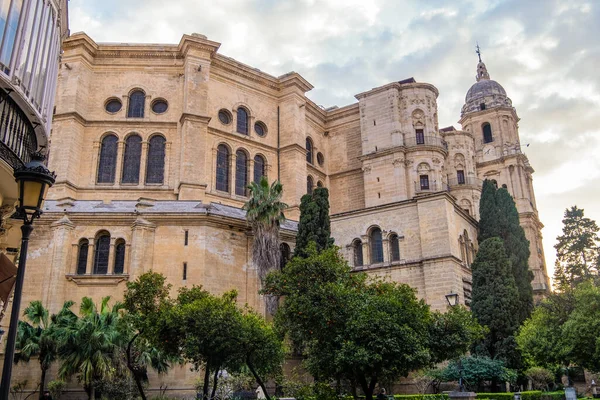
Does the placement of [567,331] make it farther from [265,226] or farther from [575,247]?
[575,247]

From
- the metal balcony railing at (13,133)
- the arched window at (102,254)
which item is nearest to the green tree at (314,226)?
the arched window at (102,254)

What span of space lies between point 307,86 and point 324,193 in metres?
11.9

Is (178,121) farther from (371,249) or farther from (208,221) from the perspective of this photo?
(371,249)

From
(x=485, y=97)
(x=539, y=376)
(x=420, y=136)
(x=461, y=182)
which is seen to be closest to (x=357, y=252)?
(x=539, y=376)

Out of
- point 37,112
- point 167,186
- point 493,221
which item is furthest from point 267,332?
point 493,221

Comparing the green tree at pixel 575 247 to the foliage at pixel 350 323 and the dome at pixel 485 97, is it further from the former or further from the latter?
the foliage at pixel 350 323

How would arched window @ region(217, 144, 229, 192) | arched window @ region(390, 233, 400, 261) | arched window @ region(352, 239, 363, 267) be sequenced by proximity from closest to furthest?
1. arched window @ region(390, 233, 400, 261)
2. arched window @ region(352, 239, 363, 267)
3. arched window @ region(217, 144, 229, 192)

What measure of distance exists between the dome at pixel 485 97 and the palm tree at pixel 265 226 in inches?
1173

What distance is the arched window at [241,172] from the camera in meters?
32.2

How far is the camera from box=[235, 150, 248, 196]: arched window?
106 feet

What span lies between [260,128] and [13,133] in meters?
24.7

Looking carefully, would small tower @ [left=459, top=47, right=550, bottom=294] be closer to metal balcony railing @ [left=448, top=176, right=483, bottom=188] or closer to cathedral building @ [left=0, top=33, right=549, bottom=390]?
cathedral building @ [left=0, top=33, right=549, bottom=390]

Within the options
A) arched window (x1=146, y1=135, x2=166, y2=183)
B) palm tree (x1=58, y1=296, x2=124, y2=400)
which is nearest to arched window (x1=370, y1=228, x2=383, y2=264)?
arched window (x1=146, y1=135, x2=166, y2=183)

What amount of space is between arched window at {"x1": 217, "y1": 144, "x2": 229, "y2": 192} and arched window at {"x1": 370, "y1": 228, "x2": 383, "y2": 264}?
9.08 metres
